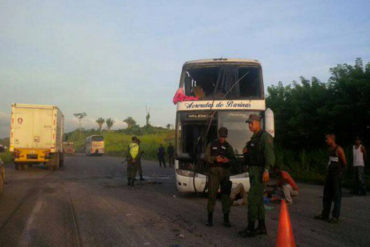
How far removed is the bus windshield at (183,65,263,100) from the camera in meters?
11.2

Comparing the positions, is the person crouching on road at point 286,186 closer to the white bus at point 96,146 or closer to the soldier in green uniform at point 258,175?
the soldier in green uniform at point 258,175

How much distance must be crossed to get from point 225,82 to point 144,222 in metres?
5.63

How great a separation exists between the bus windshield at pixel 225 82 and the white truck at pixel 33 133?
12807 millimetres

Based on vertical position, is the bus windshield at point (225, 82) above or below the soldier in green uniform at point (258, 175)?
above

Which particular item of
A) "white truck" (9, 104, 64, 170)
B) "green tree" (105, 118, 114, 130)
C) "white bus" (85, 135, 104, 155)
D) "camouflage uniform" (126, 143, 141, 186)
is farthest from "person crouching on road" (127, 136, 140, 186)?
"green tree" (105, 118, 114, 130)

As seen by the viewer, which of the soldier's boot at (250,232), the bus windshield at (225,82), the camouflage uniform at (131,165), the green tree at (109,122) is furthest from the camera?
the green tree at (109,122)

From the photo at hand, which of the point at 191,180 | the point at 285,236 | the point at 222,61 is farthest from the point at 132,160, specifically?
the point at 285,236

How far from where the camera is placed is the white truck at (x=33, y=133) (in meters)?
21.1

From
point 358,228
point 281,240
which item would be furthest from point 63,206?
point 358,228

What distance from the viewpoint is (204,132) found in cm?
1089

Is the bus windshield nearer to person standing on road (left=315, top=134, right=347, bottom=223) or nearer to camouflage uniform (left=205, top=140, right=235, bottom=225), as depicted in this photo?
person standing on road (left=315, top=134, right=347, bottom=223)

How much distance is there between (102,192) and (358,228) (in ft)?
26.3

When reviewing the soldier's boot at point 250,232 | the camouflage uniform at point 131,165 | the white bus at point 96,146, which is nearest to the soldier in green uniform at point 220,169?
the soldier's boot at point 250,232

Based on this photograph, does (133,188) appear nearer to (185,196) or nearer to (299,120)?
(185,196)
